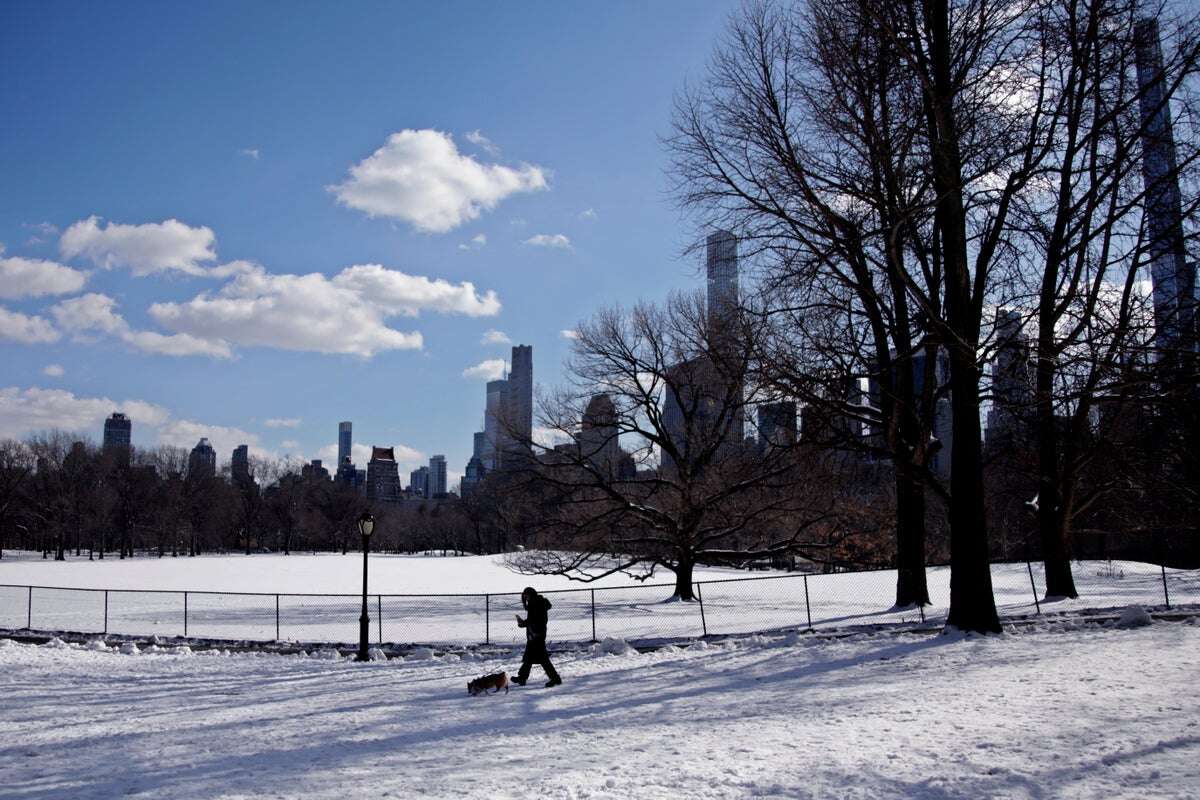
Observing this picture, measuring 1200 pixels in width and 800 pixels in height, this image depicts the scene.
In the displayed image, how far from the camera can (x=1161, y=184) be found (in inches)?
662

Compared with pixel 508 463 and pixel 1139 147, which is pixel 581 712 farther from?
pixel 508 463

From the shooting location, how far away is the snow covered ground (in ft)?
24.1

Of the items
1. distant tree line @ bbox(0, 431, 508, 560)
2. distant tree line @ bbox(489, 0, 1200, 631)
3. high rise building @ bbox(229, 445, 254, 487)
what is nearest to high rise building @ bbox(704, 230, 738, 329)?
distant tree line @ bbox(489, 0, 1200, 631)

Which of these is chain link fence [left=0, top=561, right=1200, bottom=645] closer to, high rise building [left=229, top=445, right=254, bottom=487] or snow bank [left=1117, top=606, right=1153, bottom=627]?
snow bank [left=1117, top=606, right=1153, bottom=627]

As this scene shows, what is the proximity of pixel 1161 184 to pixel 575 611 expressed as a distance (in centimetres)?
2040

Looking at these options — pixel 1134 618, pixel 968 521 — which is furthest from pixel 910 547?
pixel 968 521

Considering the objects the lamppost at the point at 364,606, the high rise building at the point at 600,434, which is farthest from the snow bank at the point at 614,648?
the high rise building at the point at 600,434

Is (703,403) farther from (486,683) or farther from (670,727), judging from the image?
(670,727)

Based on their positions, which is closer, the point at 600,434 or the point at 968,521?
the point at 968,521

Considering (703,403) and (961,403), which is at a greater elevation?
(703,403)

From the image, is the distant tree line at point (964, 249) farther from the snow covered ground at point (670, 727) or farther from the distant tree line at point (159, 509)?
the distant tree line at point (159, 509)

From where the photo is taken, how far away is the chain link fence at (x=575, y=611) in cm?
Answer: 2128

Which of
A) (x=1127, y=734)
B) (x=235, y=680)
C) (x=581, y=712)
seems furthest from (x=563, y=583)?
(x=1127, y=734)

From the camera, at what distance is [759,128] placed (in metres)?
16.8
